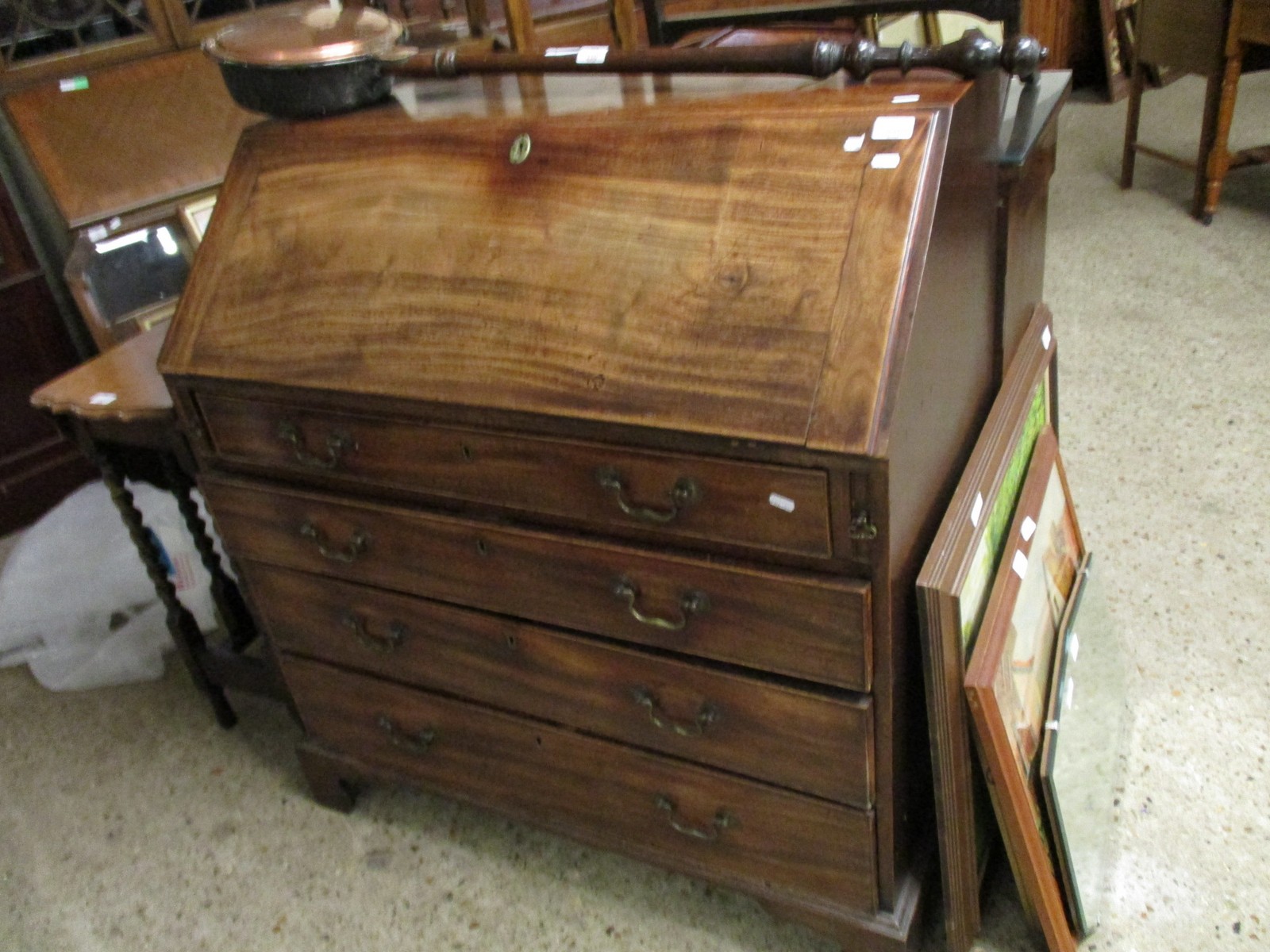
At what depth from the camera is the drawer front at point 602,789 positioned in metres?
1.17

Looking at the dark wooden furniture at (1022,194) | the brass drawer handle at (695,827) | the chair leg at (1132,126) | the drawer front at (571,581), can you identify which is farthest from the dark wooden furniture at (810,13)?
the chair leg at (1132,126)

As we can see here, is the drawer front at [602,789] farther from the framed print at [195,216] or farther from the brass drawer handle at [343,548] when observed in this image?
the framed print at [195,216]

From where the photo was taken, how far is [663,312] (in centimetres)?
95

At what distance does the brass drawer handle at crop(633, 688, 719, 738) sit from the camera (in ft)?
3.70

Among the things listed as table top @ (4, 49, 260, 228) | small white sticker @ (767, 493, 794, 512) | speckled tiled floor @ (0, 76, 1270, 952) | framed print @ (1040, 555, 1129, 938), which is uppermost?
table top @ (4, 49, 260, 228)

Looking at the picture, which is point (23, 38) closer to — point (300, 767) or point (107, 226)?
point (107, 226)

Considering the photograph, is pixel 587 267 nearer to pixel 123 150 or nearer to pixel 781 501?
pixel 781 501

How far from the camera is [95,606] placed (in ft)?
6.58

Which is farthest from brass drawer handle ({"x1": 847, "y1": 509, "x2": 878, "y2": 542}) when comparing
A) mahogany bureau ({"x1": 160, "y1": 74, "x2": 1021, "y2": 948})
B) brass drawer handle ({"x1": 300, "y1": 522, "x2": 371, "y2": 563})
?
brass drawer handle ({"x1": 300, "y1": 522, "x2": 371, "y2": 563})

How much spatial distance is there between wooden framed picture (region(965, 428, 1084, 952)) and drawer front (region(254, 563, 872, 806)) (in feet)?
0.48

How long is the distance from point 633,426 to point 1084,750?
0.85 meters

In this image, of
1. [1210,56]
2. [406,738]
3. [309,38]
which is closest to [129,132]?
[309,38]

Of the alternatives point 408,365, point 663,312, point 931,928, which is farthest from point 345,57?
point 931,928

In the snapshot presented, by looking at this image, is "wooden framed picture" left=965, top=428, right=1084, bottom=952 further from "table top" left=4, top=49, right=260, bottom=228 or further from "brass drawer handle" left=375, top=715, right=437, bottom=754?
"table top" left=4, top=49, right=260, bottom=228
